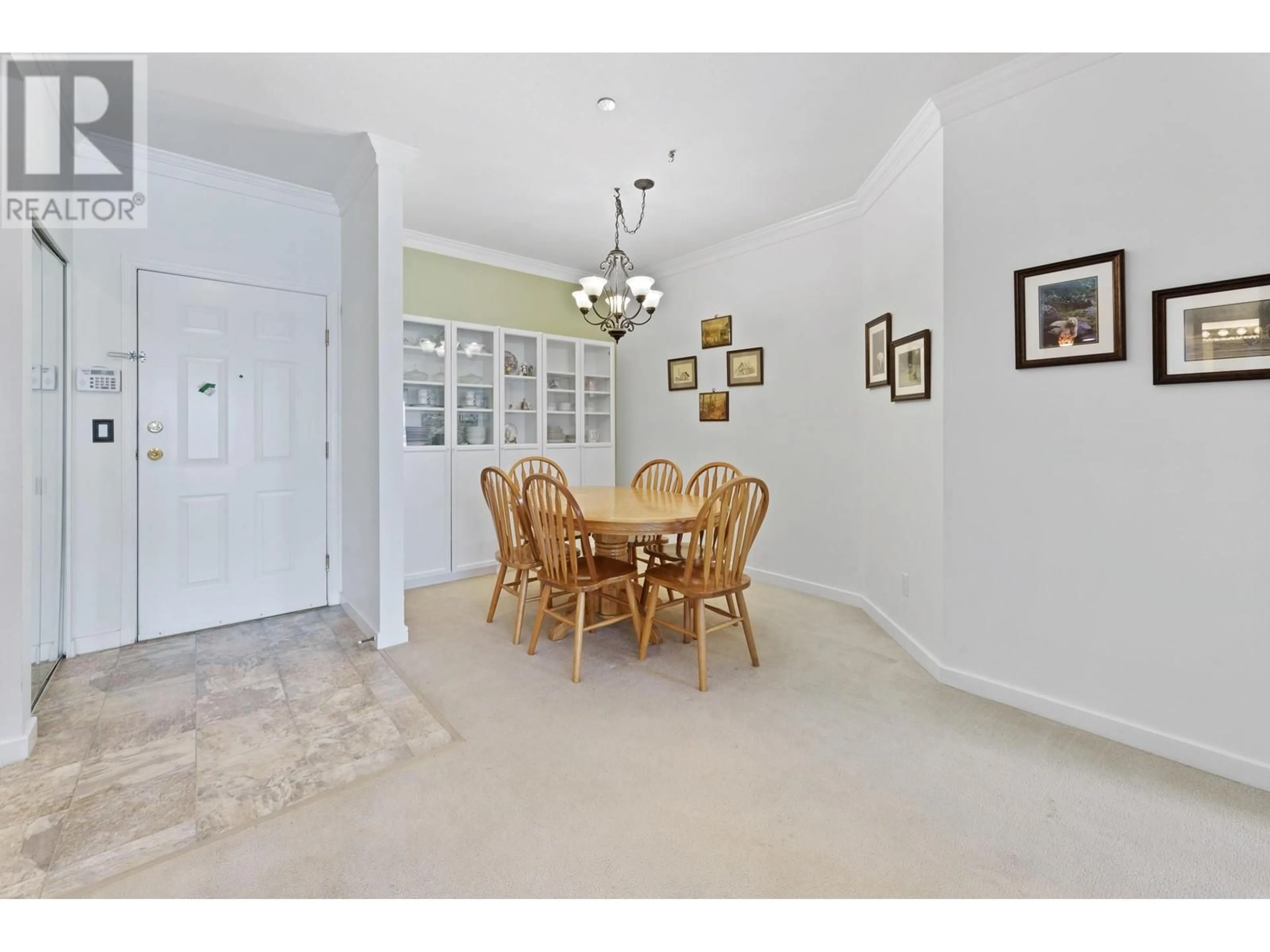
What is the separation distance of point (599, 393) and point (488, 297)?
1.32 metres

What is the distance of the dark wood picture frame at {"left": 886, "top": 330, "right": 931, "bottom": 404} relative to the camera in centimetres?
260

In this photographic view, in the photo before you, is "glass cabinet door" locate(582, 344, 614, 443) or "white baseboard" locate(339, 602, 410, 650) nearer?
"white baseboard" locate(339, 602, 410, 650)

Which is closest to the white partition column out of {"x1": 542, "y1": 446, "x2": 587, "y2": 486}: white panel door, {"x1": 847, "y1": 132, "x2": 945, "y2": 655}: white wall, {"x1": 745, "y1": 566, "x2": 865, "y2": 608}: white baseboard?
{"x1": 542, "y1": 446, "x2": 587, "y2": 486}: white panel door

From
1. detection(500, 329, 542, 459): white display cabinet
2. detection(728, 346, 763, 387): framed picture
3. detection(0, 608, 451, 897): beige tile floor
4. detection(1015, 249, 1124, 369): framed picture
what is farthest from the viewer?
detection(500, 329, 542, 459): white display cabinet

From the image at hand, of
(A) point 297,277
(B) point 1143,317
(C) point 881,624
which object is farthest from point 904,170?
(A) point 297,277

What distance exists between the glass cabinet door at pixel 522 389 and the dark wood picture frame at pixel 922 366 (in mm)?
2817

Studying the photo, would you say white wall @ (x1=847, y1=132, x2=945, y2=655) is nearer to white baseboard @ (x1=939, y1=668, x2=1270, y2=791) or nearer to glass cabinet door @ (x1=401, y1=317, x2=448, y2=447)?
white baseboard @ (x1=939, y1=668, x2=1270, y2=791)

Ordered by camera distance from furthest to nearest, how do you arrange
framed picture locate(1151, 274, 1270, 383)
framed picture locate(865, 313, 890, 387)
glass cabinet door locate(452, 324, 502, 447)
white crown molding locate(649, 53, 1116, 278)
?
glass cabinet door locate(452, 324, 502, 447), framed picture locate(865, 313, 890, 387), white crown molding locate(649, 53, 1116, 278), framed picture locate(1151, 274, 1270, 383)

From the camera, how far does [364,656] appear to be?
2785 mm

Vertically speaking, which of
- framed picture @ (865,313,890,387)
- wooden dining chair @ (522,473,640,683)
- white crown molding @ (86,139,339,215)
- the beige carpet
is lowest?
the beige carpet

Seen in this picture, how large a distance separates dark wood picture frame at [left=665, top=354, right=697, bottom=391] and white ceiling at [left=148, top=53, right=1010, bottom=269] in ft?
4.20

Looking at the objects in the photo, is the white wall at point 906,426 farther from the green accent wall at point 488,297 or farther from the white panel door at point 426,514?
the white panel door at point 426,514

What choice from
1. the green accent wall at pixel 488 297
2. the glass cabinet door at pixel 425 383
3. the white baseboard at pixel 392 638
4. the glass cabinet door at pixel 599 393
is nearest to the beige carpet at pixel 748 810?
the white baseboard at pixel 392 638
